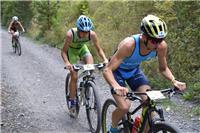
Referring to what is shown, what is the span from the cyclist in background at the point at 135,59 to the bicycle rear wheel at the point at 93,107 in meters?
1.24

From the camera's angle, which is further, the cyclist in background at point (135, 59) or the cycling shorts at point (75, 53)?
the cycling shorts at point (75, 53)

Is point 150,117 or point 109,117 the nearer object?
point 150,117

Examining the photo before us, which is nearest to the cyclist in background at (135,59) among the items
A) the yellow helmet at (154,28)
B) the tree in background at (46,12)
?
the yellow helmet at (154,28)

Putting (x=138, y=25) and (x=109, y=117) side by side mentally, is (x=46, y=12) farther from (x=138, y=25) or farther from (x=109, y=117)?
(x=109, y=117)

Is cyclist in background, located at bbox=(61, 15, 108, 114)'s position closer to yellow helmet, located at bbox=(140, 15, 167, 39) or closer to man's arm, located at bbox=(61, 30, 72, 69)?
man's arm, located at bbox=(61, 30, 72, 69)

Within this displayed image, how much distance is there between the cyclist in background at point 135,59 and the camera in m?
4.47

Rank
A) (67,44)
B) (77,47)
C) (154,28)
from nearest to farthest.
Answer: (154,28)
(67,44)
(77,47)

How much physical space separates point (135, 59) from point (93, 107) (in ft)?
7.13

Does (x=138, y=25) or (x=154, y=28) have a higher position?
(x=138, y=25)

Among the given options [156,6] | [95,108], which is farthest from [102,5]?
[95,108]

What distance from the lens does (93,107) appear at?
7.00 meters

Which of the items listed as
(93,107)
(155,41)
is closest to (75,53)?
(93,107)

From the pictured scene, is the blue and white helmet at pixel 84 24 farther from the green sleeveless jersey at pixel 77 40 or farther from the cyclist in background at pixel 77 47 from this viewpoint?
the green sleeveless jersey at pixel 77 40

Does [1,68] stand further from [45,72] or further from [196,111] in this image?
[196,111]
